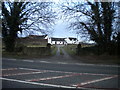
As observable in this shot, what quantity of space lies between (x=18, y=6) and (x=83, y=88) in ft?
71.5

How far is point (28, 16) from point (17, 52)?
5.23 m

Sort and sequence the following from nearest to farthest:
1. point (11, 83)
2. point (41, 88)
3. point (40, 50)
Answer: point (41, 88) → point (11, 83) → point (40, 50)

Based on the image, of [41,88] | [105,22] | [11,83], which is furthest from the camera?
[105,22]

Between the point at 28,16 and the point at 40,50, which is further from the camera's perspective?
the point at 28,16

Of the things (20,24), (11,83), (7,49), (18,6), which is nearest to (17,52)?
(7,49)

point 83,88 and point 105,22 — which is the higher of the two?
point 105,22

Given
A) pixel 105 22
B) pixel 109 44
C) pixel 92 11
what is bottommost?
pixel 109 44

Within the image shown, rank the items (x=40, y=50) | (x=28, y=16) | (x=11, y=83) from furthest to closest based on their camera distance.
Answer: (x=28, y=16) → (x=40, y=50) → (x=11, y=83)

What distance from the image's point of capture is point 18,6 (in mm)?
26781

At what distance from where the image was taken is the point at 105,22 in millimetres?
21641

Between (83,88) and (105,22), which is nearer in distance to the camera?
(83,88)

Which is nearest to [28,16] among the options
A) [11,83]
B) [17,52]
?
[17,52]

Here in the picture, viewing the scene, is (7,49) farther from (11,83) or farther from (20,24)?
(11,83)

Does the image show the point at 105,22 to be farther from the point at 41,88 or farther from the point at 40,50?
the point at 41,88
